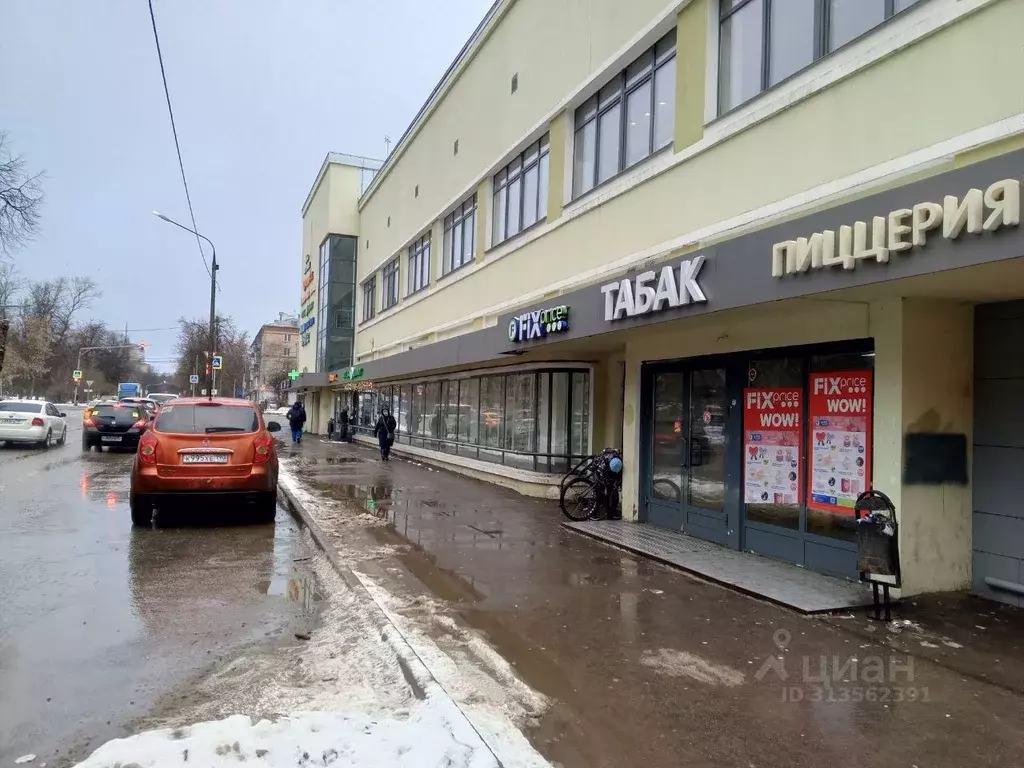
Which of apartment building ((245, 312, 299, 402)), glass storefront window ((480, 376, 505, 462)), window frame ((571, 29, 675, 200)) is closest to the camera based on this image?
window frame ((571, 29, 675, 200))

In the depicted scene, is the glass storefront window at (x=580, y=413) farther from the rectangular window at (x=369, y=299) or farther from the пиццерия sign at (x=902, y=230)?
the rectangular window at (x=369, y=299)

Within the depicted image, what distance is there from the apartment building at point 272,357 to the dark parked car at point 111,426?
2452 inches

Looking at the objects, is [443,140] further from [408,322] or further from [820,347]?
[820,347]

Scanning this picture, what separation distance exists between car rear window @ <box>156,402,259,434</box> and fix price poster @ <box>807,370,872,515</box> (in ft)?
23.9

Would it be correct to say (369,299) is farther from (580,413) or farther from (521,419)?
(580,413)

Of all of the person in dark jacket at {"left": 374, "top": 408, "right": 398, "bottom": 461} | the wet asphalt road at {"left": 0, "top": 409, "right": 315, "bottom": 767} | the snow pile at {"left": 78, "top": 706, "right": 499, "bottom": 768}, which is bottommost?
the wet asphalt road at {"left": 0, "top": 409, "right": 315, "bottom": 767}

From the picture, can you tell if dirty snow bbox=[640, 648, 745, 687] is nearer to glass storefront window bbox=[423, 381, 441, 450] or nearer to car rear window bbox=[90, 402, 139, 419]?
glass storefront window bbox=[423, 381, 441, 450]

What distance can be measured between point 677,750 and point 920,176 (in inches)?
198

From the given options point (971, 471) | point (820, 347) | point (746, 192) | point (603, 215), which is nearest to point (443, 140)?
point (603, 215)

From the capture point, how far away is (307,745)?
3.34m

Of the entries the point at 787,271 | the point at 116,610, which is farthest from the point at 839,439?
the point at 116,610

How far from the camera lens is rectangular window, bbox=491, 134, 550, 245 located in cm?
1394

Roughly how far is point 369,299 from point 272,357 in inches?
3151

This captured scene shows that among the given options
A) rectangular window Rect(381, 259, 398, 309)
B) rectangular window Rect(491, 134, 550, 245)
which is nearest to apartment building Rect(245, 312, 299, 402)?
rectangular window Rect(381, 259, 398, 309)
